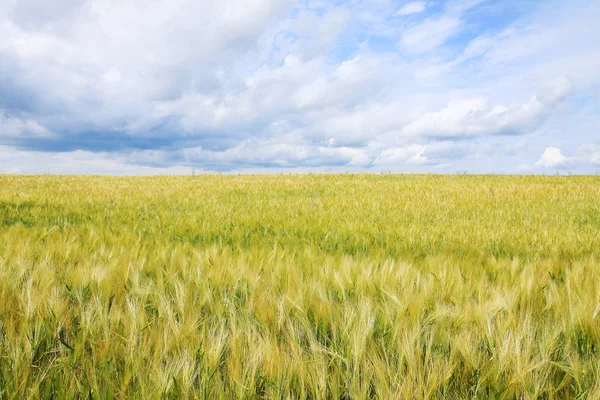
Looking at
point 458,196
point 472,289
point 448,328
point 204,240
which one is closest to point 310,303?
point 448,328

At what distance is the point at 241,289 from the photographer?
2.10m

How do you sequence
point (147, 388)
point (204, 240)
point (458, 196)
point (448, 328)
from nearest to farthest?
point (147, 388) → point (448, 328) → point (204, 240) → point (458, 196)

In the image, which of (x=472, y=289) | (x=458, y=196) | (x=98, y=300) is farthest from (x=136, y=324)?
(x=458, y=196)

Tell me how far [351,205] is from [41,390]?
6.24 meters

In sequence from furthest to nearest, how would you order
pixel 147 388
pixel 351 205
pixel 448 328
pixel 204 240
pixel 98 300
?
pixel 351 205 → pixel 204 240 → pixel 98 300 → pixel 448 328 → pixel 147 388

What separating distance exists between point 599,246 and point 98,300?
16.6ft

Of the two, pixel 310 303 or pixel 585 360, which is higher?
pixel 310 303

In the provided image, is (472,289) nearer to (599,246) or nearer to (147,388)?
(147,388)

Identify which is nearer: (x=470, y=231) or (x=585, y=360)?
(x=585, y=360)

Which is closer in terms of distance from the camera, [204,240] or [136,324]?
[136,324]

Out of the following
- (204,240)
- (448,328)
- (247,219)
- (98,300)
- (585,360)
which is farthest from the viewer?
(247,219)

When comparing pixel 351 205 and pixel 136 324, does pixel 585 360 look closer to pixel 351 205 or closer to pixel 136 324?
pixel 136 324

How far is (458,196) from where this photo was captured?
8.68m

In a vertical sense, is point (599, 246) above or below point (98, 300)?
below
